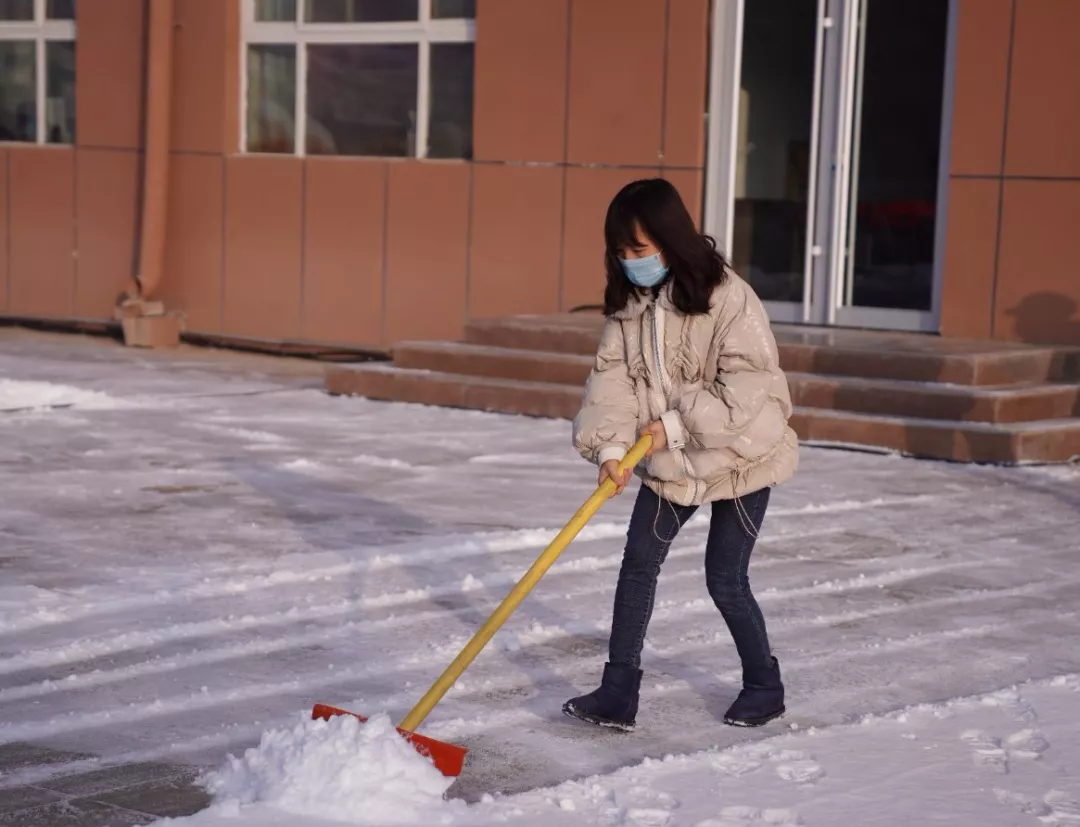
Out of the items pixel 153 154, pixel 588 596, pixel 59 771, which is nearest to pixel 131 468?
pixel 588 596

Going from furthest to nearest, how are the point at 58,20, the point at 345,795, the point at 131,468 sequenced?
the point at 58,20 < the point at 131,468 < the point at 345,795

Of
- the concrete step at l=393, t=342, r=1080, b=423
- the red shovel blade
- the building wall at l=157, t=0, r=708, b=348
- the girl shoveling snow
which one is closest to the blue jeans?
the girl shoveling snow

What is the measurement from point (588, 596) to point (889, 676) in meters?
1.43

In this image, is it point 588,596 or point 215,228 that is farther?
point 215,228

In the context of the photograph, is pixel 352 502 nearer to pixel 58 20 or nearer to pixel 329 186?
pixel 329 186

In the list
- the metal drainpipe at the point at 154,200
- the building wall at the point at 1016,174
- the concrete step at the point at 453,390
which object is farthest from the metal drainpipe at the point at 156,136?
the building wall at the point at 1016,174

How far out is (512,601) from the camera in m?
4.76

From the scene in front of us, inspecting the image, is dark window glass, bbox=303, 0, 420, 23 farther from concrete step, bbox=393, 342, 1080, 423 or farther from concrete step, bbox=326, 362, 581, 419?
concrete step, bbox=393, 342, 1080, 423

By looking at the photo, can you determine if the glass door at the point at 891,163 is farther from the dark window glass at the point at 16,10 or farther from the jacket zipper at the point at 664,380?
the dark window glass at the point at 16,10

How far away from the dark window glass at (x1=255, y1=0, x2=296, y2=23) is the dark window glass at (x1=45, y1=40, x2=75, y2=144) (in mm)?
2207

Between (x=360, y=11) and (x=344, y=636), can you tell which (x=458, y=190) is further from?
(x=344, y=636)

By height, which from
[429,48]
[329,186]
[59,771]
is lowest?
[59,771]

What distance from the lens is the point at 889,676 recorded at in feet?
18.8

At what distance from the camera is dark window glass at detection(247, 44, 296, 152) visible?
601 inches
